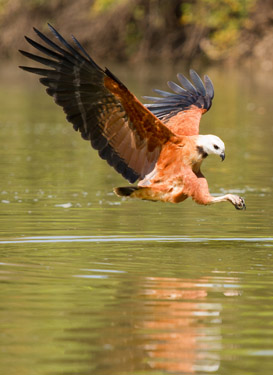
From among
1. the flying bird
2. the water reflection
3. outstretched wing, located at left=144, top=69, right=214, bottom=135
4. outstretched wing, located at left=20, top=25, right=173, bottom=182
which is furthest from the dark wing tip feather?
the water reflection

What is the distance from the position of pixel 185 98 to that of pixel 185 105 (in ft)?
0.57

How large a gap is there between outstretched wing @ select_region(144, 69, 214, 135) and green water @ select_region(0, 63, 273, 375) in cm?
101

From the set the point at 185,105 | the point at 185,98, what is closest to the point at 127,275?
the point at 185,105

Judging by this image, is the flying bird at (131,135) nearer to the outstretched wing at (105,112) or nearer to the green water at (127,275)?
the outstretched wing at (105,112)

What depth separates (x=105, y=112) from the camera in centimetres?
889

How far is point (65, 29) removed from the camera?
138 feet

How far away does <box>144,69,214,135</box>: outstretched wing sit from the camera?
9656 millimetres

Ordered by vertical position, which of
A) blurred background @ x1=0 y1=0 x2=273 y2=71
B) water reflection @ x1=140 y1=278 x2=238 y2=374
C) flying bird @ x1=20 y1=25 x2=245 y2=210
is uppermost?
blurred background @ x1=0 y1=0 x2=273 y2=71

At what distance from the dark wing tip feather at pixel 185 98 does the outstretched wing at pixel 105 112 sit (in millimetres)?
1025

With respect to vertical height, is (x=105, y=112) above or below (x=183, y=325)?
above

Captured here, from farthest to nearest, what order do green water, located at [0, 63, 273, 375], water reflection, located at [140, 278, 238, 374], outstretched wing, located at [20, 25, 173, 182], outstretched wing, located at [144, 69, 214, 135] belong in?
outstretched wing, located at [144, 69, 214, 135] → outstretched wing, located at [20, 25, 173, 182] → green water, located at [0, 63, 273, 375] → water reflection, located at [140, 278, 238, 374]

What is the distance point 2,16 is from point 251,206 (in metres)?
34.2

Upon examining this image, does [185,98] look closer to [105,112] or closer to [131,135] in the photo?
[131,135]

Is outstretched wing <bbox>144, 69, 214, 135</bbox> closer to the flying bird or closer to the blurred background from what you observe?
the flying bird
